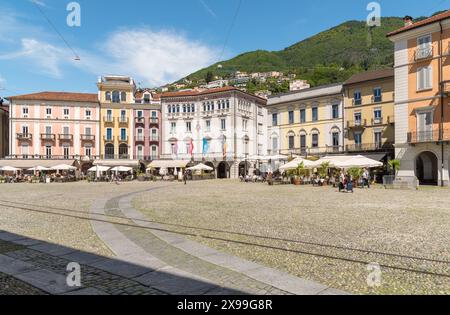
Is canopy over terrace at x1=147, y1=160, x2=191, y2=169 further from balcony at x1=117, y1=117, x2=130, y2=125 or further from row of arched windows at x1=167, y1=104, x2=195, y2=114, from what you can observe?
balcony at x1=117, y1=117, x2=130, y2=125

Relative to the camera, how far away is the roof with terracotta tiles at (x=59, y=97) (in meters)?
51.7

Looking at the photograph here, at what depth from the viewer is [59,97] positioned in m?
53.2

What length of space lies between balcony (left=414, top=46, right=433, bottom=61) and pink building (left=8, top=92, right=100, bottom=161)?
46.7 meters

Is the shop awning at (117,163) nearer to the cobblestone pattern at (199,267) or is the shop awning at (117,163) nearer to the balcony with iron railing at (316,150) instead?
the balcony with iron railing at (316,150)

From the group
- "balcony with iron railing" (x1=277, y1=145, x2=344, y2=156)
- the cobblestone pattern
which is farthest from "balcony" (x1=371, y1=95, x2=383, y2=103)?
the cobblestone pattern

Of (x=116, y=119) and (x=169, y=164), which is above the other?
(x=116, y=119)

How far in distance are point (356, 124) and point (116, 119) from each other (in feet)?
127

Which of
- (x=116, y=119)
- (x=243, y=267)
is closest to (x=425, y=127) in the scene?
(x=243, y=267)

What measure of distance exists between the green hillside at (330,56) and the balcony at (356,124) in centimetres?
4216

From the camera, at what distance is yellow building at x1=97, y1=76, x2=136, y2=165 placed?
2148 inches

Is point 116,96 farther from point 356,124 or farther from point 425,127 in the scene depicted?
point 425,127

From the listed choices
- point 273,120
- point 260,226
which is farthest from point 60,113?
point 260,226

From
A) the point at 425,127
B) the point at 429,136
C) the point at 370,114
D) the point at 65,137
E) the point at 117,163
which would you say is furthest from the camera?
the point at 65,137
